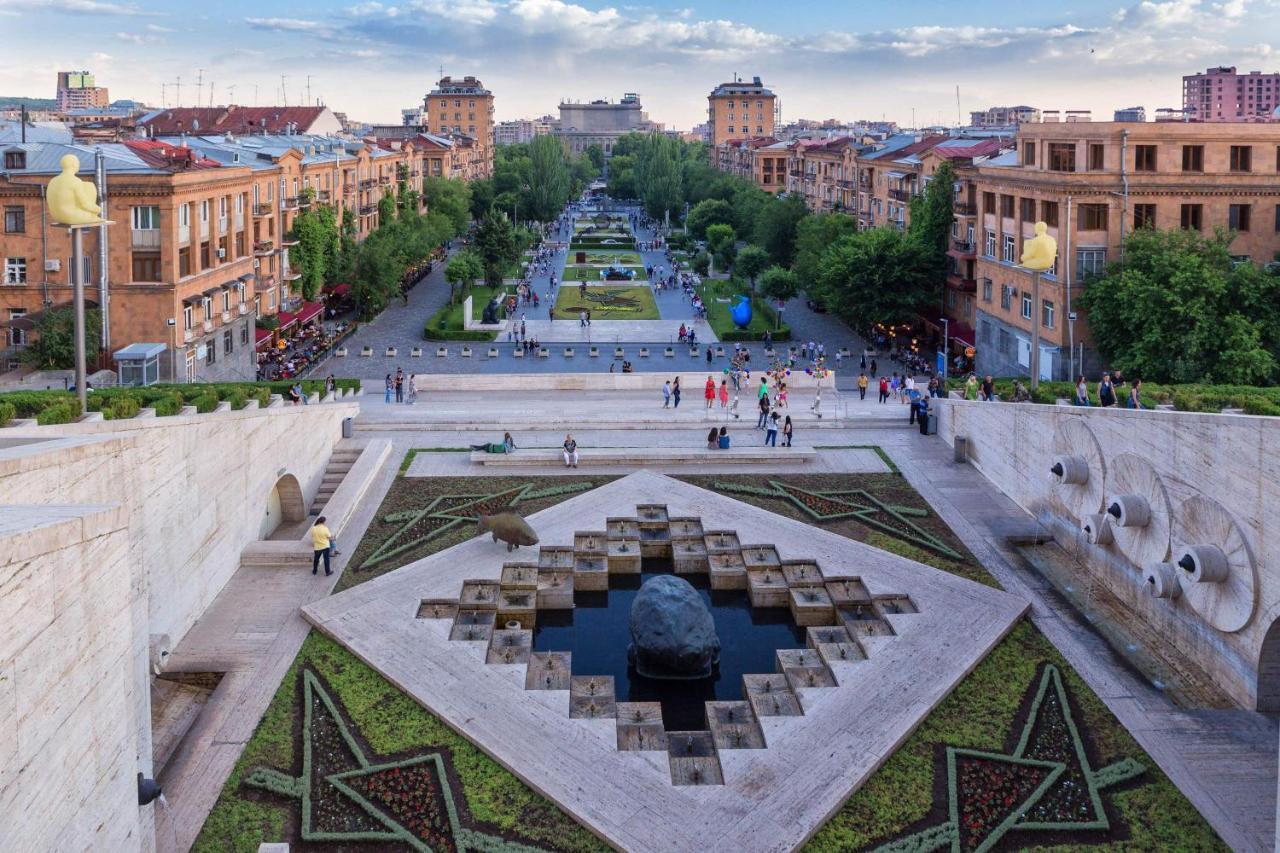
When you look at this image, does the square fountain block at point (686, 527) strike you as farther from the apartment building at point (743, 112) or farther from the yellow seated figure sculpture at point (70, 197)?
the apartment building at point (743, 112)

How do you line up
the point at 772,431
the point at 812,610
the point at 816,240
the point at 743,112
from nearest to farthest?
the point at 812,610 → the point at 772,431 → the point at 816,240 → the point at 743,112

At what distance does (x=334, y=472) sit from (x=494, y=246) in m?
48.6

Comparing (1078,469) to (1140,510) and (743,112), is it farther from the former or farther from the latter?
(743,112)

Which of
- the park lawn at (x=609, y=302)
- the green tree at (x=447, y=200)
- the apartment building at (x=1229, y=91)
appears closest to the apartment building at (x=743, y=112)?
the apartment building at (x=1229, y=91)

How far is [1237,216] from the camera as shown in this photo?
42.6 meters

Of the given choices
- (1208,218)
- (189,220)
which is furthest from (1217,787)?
(189,220)

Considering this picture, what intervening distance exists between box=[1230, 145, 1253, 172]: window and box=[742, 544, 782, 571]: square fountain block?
92.0 ft

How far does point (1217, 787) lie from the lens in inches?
609

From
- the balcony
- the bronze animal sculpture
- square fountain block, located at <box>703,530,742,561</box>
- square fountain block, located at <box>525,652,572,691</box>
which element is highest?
the balcony

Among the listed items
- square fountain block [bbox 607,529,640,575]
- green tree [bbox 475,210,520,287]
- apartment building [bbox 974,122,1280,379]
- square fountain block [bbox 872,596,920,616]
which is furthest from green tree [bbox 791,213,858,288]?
square fountain block [bbox 872,596,920,616]

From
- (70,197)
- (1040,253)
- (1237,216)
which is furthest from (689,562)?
(1237,216)

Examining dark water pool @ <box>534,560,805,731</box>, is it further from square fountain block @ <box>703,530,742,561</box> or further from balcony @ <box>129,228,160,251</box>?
balcony @ <box>129,228,160,251</box>

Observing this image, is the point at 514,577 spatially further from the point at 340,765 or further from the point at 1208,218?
the point at 1208,218

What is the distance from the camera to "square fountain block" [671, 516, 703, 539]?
86.0ft
